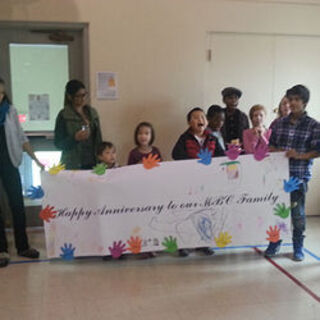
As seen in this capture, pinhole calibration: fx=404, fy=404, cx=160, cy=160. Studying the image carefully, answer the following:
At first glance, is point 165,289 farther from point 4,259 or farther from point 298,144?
point 298,144

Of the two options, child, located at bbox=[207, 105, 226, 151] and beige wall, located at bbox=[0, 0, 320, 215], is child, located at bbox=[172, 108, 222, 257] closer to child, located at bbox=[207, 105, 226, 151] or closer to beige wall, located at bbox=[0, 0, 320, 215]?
child, located at bbox=[207, 105, 226, 151]

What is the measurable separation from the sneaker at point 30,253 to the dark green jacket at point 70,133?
0.70 m

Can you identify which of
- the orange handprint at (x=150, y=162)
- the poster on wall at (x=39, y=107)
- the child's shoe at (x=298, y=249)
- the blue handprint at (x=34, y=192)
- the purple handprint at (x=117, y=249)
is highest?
the poster on wall at (x=39, y=107)

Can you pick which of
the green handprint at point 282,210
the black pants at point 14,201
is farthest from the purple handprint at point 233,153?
the black pants at point 14,201

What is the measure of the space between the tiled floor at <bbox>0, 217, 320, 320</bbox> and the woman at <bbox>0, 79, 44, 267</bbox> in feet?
0.38

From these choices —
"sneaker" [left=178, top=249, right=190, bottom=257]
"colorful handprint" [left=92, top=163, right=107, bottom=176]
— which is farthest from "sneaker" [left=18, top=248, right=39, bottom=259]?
"sneaker" [left=178, top=249, right=190, bottom=257]

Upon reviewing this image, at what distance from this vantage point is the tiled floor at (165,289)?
7.68 ft

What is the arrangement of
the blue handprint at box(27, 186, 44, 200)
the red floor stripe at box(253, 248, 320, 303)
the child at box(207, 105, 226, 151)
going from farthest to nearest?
1. the child at box(207, 105, 226, 151)
2. the blue handprint at box(27, 186, 44, 200)
3. the red floor stripe at box(253, 248, 320, 303)

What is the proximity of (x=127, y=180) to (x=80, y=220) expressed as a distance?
1.47 ft

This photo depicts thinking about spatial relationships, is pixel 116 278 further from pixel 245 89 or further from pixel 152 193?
pixel 245 89

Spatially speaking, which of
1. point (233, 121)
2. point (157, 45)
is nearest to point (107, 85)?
point (157, 45)

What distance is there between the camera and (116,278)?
110 inches

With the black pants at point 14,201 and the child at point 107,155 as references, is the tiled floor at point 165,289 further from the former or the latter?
the child at point 107,155

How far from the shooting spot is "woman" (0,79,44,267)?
2992 millimetres
